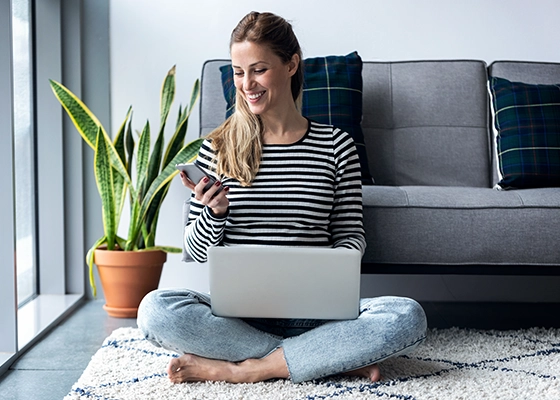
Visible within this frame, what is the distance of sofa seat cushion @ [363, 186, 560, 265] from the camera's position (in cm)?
206

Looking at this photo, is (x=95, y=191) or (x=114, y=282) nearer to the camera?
(x=114, y=282)

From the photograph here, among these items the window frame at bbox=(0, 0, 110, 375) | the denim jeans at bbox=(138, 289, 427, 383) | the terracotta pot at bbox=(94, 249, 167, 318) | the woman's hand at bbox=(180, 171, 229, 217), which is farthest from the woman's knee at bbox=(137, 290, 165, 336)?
the window frame at bbox=(0, 0, 110, 375)

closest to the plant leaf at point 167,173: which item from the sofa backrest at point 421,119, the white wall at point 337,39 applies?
the sofa backrest at point 421,119

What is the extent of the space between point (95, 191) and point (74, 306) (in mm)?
485

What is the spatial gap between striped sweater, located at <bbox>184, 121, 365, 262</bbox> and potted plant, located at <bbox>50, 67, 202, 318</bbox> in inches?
28.1

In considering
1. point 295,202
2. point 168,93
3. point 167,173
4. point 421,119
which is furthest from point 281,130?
point 421,119

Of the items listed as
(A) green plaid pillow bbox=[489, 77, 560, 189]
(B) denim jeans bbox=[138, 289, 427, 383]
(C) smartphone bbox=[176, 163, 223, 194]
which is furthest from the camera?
(A) green plaid pillow bbox=[489, 77, 560, 189]

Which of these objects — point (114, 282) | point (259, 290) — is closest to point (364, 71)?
point (114, 282)

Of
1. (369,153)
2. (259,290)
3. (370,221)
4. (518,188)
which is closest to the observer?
(259,290)

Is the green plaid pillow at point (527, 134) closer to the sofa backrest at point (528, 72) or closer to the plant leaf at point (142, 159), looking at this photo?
the sofa backrest at point (528, 72)

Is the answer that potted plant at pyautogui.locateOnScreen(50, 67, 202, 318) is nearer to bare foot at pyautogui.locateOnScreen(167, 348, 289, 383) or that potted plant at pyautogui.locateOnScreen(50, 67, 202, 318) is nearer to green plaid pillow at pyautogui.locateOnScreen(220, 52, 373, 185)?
green plaid pillow at pyautogui.locateOnScreen(220, 52, 373, 185)

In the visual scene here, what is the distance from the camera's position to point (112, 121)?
113 inches

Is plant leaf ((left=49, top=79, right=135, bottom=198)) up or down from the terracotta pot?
up

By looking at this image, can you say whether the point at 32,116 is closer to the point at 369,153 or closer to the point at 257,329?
the point at 369,153
